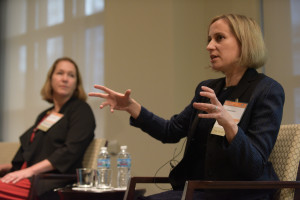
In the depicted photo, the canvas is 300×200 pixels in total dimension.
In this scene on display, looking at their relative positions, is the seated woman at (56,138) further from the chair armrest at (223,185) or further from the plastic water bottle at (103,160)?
the chair armrest at (223,185)

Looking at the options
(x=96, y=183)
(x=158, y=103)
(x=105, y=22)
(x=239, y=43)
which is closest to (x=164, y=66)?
(x=158, y=103)

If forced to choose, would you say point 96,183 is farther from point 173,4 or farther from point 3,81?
point 3,81

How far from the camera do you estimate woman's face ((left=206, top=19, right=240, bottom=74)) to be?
207 cm

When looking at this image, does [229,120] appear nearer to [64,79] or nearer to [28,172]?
[28,172]

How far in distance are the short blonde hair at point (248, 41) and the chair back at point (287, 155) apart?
0.37m

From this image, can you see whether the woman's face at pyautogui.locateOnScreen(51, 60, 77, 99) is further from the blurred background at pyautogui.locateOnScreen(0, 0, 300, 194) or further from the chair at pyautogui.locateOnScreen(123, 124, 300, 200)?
the chair at pyautogui.locateOnScreen(123, 124, 300, 200)

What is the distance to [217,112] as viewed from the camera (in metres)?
1.64

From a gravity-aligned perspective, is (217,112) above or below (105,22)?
below

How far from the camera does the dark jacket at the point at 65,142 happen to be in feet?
10.3

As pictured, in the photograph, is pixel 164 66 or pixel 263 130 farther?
pixel 164 66

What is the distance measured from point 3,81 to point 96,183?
3.39 meters

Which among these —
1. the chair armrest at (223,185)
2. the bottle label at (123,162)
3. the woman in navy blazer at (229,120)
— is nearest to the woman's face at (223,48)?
the woman in navy blazer at (229,120)

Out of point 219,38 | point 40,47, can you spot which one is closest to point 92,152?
point 219,38

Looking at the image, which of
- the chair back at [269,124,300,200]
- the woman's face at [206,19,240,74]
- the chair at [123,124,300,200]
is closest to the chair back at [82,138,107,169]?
the chair at [123,124,300,200]
